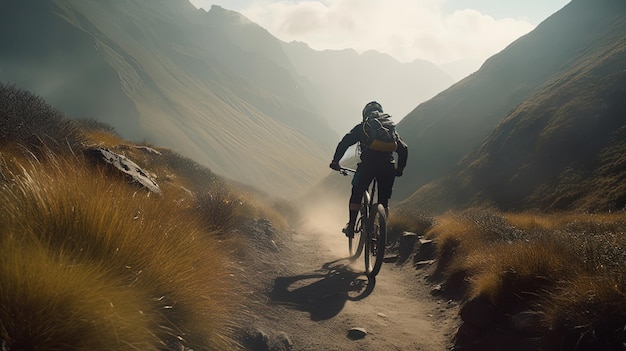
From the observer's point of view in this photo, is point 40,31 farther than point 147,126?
Yes

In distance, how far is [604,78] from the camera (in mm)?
43500

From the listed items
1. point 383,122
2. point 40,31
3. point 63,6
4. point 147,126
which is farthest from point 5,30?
point 383,122

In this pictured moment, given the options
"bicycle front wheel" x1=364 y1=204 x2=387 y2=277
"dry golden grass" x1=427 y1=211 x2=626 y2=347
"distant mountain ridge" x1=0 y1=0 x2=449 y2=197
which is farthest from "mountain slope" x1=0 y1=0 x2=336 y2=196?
"dry golden grass" x1=427 y1=211 x2=626 y2=347

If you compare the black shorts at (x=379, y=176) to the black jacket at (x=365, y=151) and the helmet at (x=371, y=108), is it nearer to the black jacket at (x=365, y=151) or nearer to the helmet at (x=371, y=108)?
the black jacket at (x=365, y=151)

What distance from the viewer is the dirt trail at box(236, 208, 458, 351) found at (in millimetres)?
4434

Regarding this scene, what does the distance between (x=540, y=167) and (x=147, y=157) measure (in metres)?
37.8

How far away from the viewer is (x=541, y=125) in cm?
4334

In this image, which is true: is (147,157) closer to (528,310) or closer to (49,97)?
(528,310)

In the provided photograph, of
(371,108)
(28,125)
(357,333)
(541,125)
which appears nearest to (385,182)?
(371,108)

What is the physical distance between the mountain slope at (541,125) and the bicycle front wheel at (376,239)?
25.5 metres

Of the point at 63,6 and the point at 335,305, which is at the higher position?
the point at 63,6

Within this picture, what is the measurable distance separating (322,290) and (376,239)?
1470 millimetres

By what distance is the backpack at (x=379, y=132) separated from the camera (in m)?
6.63

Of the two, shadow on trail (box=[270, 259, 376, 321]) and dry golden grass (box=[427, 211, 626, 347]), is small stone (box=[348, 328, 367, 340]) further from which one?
dry golden grass (box=[427, 211, 626, 347])
